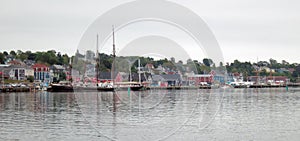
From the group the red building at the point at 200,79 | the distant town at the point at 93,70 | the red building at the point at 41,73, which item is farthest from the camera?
the red building at the point at 200,79

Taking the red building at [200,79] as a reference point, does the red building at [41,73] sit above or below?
above

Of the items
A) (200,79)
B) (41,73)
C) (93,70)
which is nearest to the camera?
(93,70)

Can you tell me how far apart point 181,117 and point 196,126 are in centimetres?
610

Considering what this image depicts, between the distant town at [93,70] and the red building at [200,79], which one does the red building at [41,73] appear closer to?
the distant town at [93,70]

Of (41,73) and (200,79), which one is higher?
(41,73)

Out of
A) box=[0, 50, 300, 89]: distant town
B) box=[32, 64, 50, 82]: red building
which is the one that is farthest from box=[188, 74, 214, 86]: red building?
box=[32, 64, 50, 82]: red building

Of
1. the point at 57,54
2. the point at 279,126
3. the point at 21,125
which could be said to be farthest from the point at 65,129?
the point at 57,54

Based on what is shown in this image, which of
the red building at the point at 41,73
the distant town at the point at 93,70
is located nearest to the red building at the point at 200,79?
the distant town at the point at 93,70

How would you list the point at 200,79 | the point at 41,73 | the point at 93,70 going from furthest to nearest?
1. the point at 200,79
2. the point at 41,73
3. the point at 93,70

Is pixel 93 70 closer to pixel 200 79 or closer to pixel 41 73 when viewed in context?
pixel 41 73

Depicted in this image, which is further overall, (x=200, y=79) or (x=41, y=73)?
(x=200, y=79)

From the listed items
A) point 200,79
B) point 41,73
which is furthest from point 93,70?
point 200,79

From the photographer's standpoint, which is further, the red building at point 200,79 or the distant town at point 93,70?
the red building at point 200,79

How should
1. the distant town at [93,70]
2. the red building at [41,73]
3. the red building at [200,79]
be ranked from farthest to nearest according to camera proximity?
the red building at [200,79]
the red building at [41,73]
the distant town at [93,70]
